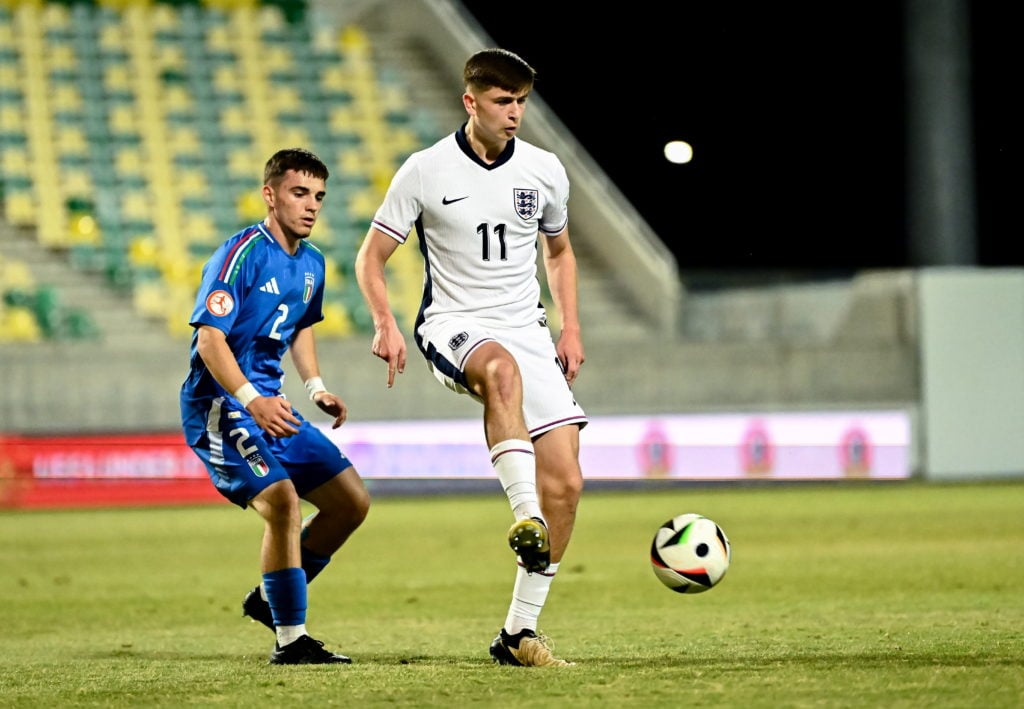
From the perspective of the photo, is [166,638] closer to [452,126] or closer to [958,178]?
[958,178]

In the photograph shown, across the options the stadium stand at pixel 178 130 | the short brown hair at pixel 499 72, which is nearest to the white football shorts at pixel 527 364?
the short brown hair at pixel 499 72

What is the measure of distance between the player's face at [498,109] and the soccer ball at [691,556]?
1530mm

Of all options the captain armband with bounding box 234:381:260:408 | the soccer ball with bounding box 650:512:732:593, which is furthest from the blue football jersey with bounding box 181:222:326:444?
the soccer ball with bounding box 650:512:732:593

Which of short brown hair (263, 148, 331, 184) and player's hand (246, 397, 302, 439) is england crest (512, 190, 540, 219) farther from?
player's hand (246, 397, 302, 439)

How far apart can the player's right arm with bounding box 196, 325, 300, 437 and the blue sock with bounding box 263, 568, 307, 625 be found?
1.67 feet

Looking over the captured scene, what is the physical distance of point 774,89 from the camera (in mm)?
23172

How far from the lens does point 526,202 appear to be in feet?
18.7

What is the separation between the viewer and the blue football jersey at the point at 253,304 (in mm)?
5727

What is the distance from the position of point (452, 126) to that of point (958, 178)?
8.23 m

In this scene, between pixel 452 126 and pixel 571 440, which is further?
pixel 452 126

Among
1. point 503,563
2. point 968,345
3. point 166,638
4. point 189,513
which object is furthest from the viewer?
point 968,345

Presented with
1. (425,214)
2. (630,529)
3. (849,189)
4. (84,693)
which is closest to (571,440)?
(425,214)

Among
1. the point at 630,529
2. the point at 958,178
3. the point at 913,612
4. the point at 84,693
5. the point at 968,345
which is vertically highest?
the point at 958,178

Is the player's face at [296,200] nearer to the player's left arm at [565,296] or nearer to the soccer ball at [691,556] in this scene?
the player's left arm at [565,296]
